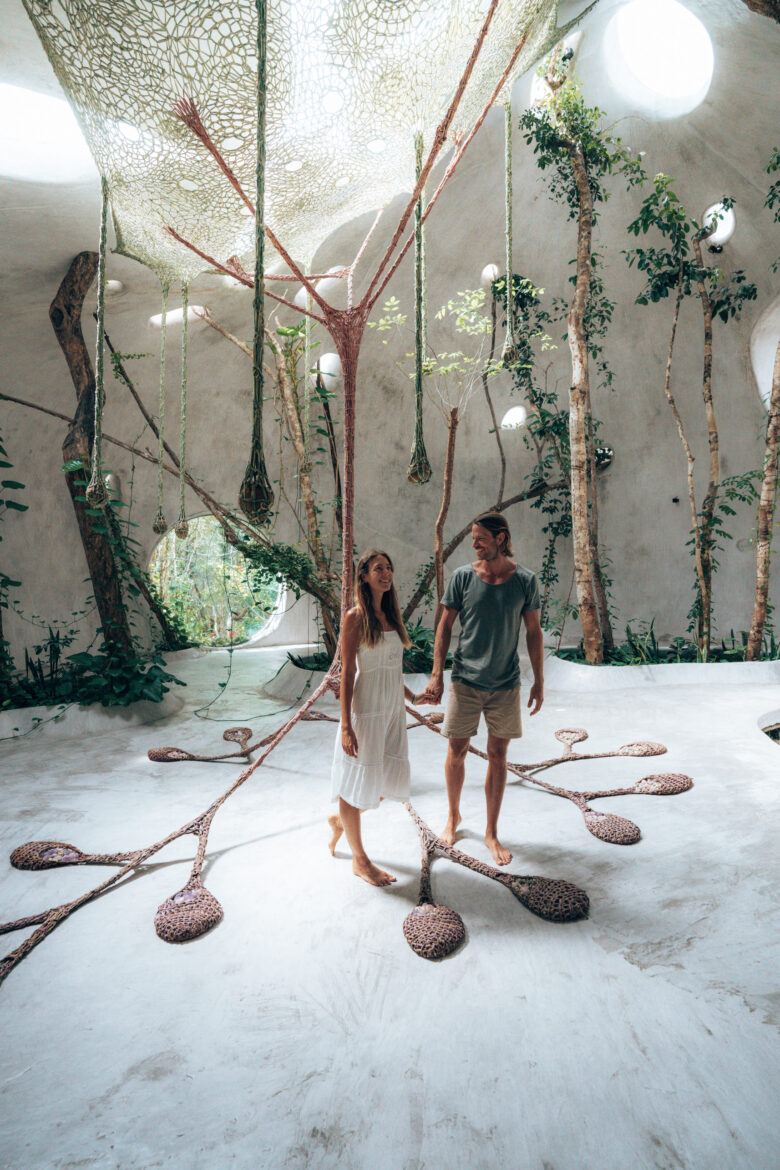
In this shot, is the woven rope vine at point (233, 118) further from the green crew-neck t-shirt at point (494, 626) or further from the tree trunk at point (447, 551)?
the tree trunk at point (447, 551)

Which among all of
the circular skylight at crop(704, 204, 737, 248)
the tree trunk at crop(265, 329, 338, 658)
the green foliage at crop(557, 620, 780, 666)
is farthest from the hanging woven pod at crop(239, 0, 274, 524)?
the circular skylight at crop(704, 204, 737, 248)

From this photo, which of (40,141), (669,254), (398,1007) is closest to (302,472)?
(40,141)

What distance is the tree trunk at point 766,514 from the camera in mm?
5715

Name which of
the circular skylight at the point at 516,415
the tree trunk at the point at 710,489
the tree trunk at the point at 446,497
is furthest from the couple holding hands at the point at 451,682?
the circular skylight at the point at 516,415

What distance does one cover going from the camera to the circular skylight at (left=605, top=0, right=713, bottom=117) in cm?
676

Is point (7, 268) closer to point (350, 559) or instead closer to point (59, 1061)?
point (350, 559)

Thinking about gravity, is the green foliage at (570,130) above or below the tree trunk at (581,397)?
above

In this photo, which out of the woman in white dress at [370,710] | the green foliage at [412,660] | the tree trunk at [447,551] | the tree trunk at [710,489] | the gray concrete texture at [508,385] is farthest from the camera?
the gray concrete texture at [508,385]

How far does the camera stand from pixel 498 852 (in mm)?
2684

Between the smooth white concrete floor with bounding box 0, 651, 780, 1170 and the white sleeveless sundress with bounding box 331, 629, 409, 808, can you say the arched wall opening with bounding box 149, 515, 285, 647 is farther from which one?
the white sleeveless sundress with bounding box 331, 629, 409, 808

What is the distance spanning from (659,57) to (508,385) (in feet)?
12.9

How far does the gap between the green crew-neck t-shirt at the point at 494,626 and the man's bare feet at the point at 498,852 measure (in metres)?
0.70

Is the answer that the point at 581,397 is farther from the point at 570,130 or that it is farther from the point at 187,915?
the point at 187,915

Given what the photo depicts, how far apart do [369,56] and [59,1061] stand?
11.0 ft
